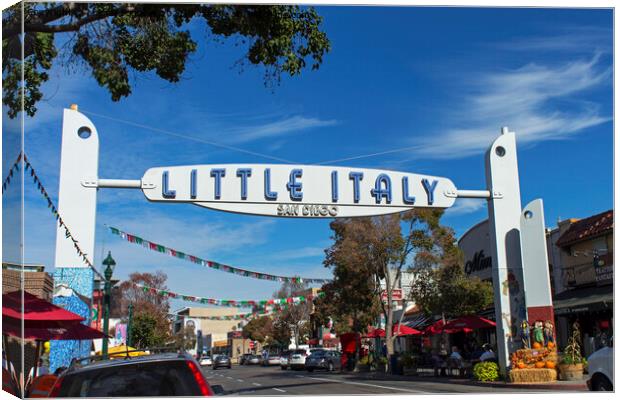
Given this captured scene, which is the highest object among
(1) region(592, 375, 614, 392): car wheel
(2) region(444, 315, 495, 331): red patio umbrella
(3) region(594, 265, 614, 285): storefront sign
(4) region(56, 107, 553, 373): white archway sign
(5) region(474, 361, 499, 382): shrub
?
(4) region(56, 107, 553, 373): white archway sign

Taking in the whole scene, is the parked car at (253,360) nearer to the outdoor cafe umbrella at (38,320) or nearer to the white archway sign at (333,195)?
the white archway sign at (333,195)

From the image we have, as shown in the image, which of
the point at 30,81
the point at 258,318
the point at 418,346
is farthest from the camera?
the point at 258,318

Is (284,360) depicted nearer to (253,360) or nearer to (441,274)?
(253,360)

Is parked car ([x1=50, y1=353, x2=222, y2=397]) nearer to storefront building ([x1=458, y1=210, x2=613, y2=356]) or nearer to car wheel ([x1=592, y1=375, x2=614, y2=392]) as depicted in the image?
car wheel ([x1=592, y1=375, x2=614, y2=392])

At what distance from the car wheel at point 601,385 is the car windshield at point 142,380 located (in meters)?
8.45

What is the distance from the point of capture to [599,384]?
11.8m


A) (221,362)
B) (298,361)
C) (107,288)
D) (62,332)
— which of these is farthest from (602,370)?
(221,362)

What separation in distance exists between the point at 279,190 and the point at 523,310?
7156 millimetres

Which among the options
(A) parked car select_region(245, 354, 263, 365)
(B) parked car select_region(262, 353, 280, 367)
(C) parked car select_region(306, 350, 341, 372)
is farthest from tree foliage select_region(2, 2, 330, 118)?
(A) parked car select_region(245, 354, 263, 365)

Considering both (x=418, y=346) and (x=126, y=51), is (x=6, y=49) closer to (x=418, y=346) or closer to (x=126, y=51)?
(x=126, y=51)

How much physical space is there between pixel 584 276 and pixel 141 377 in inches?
907

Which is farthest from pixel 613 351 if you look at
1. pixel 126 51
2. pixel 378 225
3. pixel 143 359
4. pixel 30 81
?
pixel 378 225

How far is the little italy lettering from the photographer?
48.0 feet

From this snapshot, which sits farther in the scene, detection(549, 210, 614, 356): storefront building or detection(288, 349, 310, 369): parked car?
detection(288, 349, 310, 369): parked car
